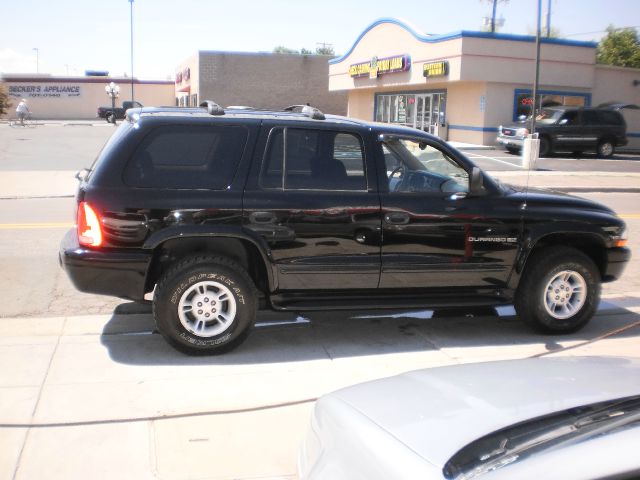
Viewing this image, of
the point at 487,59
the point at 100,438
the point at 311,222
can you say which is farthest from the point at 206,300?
the point at 487,59

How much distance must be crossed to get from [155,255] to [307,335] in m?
1.54

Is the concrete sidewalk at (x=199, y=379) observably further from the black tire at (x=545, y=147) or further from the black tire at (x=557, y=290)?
the black tire at (x=545, y=147)

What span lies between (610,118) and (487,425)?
28.3 meters

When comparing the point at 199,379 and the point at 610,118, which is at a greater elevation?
the point at 610,118

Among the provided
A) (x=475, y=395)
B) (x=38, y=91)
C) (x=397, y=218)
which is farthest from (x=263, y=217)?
(x=38, y=91)

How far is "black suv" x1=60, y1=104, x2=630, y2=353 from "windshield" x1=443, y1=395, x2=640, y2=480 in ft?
11.0

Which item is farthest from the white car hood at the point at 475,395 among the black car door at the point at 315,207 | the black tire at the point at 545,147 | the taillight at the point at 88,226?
the black tire at the point at 545,147

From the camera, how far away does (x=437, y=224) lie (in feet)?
18.3

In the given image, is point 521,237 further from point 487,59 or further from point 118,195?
point 487,59

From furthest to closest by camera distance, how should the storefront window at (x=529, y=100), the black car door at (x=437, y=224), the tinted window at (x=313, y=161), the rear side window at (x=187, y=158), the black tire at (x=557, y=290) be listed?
the storefront window at (x=529, y=100)
the black tire at (x=557, y=290)
the black car door at (x=437, y=224)
the tinted window at (x=313, y=161)
the rear side window at (x=187, y=158)

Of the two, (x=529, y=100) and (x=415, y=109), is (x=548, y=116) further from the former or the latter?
(x=415, y=109)

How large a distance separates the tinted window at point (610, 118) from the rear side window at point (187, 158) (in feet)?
83.3

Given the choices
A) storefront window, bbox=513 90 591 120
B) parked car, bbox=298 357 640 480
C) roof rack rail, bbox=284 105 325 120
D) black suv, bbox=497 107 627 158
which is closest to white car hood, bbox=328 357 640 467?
parked car, bbox=298 357 640 480

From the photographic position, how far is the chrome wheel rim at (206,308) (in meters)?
5.19
